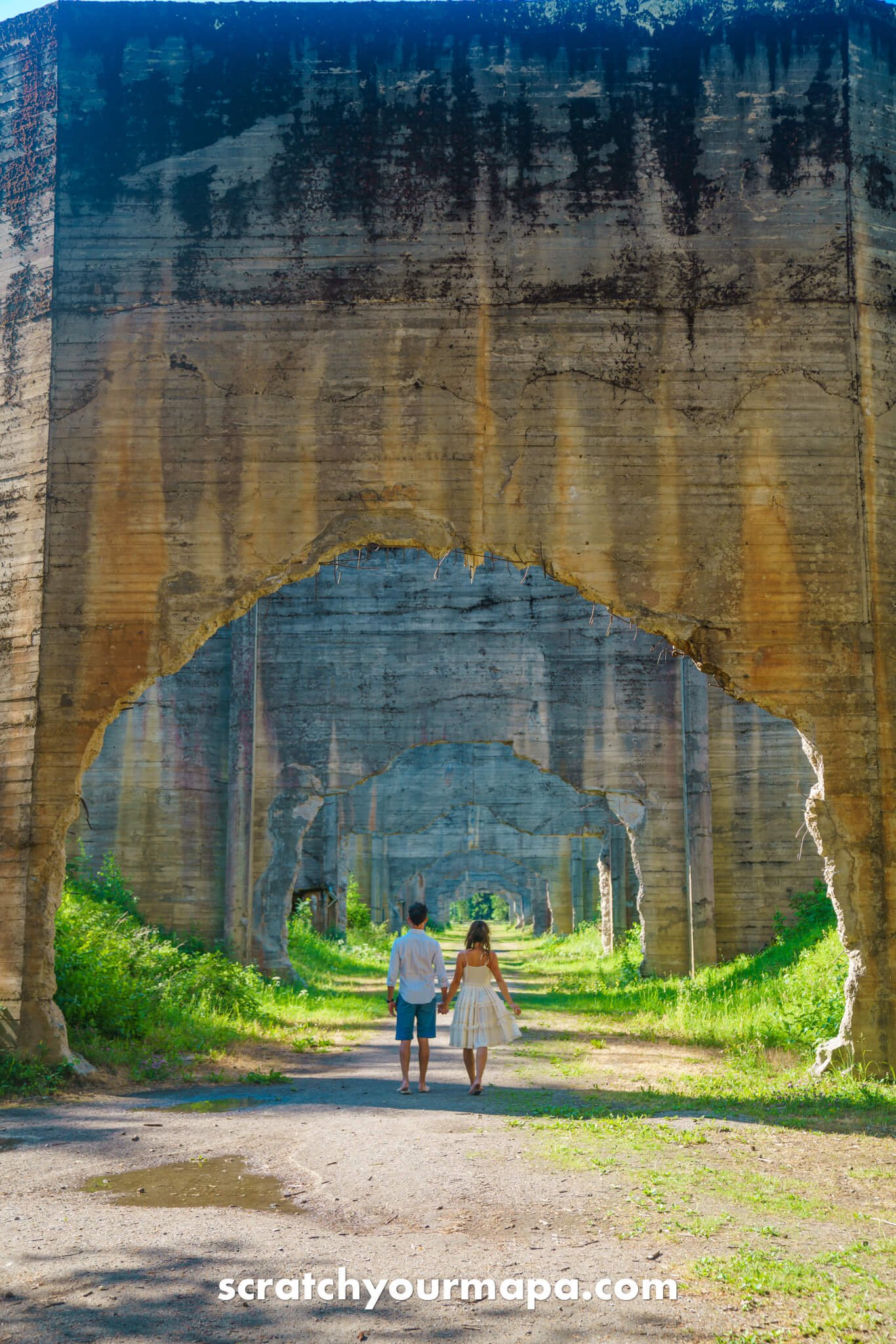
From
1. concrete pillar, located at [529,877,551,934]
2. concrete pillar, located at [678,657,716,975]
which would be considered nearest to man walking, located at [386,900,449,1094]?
concrete pillar, located at [678,657,716,975]

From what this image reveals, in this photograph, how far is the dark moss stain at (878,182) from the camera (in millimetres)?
8938

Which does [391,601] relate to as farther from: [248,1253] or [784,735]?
[248,1253]

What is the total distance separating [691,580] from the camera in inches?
338

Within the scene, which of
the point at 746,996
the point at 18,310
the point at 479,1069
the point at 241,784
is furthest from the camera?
the point at 241,784

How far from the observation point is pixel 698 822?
52.2ft

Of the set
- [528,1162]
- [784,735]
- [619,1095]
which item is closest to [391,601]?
[784,735]

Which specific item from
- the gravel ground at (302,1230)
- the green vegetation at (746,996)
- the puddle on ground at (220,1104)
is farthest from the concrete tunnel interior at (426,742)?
the gravel ground at (302,1230)

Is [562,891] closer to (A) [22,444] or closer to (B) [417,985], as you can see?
(B) [417,985]

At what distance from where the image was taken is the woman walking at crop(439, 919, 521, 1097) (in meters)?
8.55

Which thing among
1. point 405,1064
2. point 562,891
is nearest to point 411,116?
point 405,1064

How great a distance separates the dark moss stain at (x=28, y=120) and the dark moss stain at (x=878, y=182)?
6348mm

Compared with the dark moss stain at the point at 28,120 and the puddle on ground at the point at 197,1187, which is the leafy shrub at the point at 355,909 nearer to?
the dark moss stain at the point at 28,120

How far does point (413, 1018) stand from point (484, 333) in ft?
17.3

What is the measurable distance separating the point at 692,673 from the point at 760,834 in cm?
242
